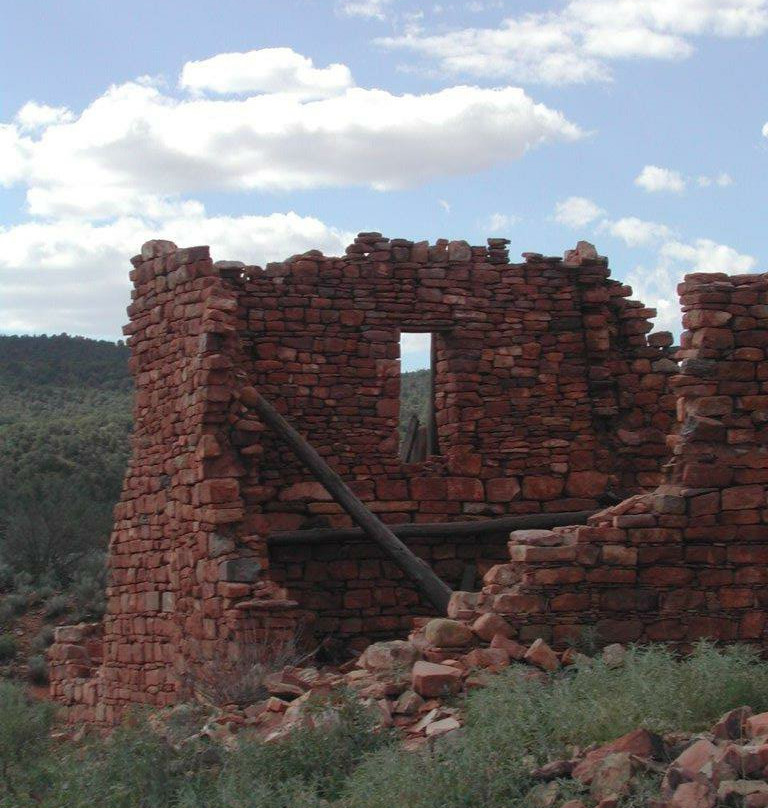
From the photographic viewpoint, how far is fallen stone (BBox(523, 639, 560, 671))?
30.4ft

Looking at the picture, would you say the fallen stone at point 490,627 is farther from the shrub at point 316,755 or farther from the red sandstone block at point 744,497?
the red sandstone block at point 744,497

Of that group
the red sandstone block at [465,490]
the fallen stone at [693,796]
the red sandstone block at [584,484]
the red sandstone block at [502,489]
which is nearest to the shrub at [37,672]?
the red sandstone block at [465,490]


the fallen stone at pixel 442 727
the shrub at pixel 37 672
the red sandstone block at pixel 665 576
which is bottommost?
the shrub at pixel 37 672

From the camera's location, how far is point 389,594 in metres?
12.8

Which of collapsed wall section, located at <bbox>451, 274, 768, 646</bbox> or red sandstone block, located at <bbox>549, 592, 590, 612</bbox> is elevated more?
collapsed wall section, located at <bbox>451, 274, 768, 646</bbox>

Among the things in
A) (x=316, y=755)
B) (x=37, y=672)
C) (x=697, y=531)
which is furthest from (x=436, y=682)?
(x=37, y=672)

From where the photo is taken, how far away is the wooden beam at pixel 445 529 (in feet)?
41.0

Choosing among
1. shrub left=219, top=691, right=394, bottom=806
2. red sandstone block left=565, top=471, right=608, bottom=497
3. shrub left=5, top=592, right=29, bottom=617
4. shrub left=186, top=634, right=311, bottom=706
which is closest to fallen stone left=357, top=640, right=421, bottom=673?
shrub left=186, top=634, right=311, bottom=706

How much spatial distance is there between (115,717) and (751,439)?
6.08m

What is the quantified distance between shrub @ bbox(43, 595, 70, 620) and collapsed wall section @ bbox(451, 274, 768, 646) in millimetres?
11949

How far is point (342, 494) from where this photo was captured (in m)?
12.1

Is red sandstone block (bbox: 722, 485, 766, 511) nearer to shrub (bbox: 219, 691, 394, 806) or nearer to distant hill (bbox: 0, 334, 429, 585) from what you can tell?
shrub (bbox: 219, 691, 394, 806)

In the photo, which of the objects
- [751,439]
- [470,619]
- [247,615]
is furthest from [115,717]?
[751,439]

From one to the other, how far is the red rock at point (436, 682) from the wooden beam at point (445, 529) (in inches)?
152
